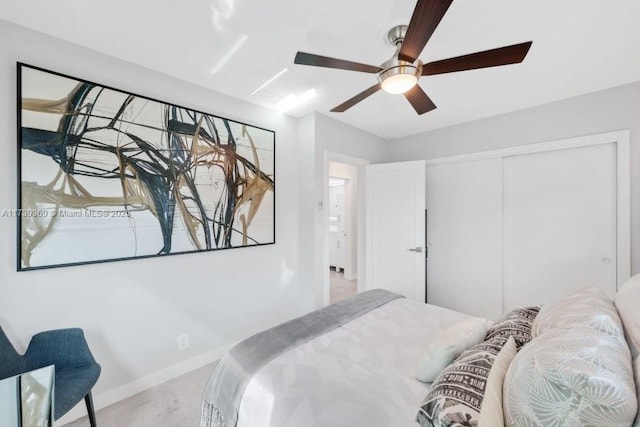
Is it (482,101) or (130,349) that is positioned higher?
(482,101)

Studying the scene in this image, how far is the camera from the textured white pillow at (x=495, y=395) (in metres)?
0.71

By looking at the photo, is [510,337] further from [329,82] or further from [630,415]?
[329,82]

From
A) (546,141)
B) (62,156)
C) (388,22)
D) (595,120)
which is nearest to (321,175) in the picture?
(388,22)

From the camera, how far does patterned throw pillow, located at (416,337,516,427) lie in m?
0.78

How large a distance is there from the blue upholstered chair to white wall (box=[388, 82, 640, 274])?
3761 millimetres

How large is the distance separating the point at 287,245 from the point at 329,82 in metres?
1.70

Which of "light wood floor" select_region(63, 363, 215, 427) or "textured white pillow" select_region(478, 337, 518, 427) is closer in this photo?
"textured white pillow" select_region(478, 337, 518, 427)

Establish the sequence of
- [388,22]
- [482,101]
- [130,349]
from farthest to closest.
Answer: [482,101]
[130,349]
[388,22]

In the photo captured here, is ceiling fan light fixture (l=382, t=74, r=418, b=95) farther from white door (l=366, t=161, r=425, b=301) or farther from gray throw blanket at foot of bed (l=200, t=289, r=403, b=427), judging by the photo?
white door (l=366, t=161, r=425, b=301)

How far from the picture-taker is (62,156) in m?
1.65

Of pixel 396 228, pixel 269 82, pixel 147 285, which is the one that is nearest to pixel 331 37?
pixel 269 82

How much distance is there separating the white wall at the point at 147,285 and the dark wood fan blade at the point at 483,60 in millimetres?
1768

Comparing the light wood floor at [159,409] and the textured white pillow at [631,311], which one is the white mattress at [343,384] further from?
the light wood floor at [159,409]

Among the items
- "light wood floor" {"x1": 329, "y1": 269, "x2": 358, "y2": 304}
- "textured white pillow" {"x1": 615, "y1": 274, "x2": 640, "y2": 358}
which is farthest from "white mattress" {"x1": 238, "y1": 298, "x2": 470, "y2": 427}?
"light wood floor" {"x1": 329, "y1": 269, "x2": 358, "y2": 304}
